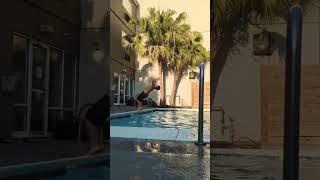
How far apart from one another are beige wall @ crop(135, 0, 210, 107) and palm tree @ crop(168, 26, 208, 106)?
11 millimetres

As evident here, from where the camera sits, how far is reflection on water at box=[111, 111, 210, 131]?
112cm

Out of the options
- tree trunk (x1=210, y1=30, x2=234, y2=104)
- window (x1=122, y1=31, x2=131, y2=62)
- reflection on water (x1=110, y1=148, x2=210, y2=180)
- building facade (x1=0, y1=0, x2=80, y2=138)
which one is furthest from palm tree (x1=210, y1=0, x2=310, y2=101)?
reflection on water (x1=110, y1=148, x2=210, y2=180)

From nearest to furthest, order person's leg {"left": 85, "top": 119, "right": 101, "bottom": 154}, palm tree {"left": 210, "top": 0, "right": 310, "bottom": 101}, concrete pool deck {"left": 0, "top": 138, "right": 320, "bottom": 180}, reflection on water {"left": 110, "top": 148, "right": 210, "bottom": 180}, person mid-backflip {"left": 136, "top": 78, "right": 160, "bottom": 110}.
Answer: palm tree {"left": 210, "top": 0, "right": 310, "bottom": 101} < person mid-backflip {"left": 136, "top": 78, "right": 160, "bottom": 110} < person's leg {"left": 85, "top": 119, "right": 101, "bottom": 154} < concrete pool deck {"left": 0, "top": 138, "right": 320, "bottom": 180} < reflection on water {"left": 110, "top": 148, "right": 210, "bottom": 180}

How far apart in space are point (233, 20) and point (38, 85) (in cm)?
46

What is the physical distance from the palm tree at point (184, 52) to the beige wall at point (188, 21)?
0.01m

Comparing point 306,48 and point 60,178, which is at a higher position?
point 306,48

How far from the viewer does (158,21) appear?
1.09 meters

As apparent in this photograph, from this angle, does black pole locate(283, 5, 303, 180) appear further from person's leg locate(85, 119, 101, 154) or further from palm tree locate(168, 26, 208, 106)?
person's leg locate(85, 119, 101, 154)

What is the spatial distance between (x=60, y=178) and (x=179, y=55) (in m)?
0.55

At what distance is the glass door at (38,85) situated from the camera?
1121mm

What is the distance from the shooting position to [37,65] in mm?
1136

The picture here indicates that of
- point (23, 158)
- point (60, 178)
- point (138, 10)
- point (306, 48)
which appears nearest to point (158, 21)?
point (138, 10)

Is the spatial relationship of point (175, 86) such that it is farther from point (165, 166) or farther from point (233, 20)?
point (165, 166)

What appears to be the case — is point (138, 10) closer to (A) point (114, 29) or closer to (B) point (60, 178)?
(A) point (114, 29)
